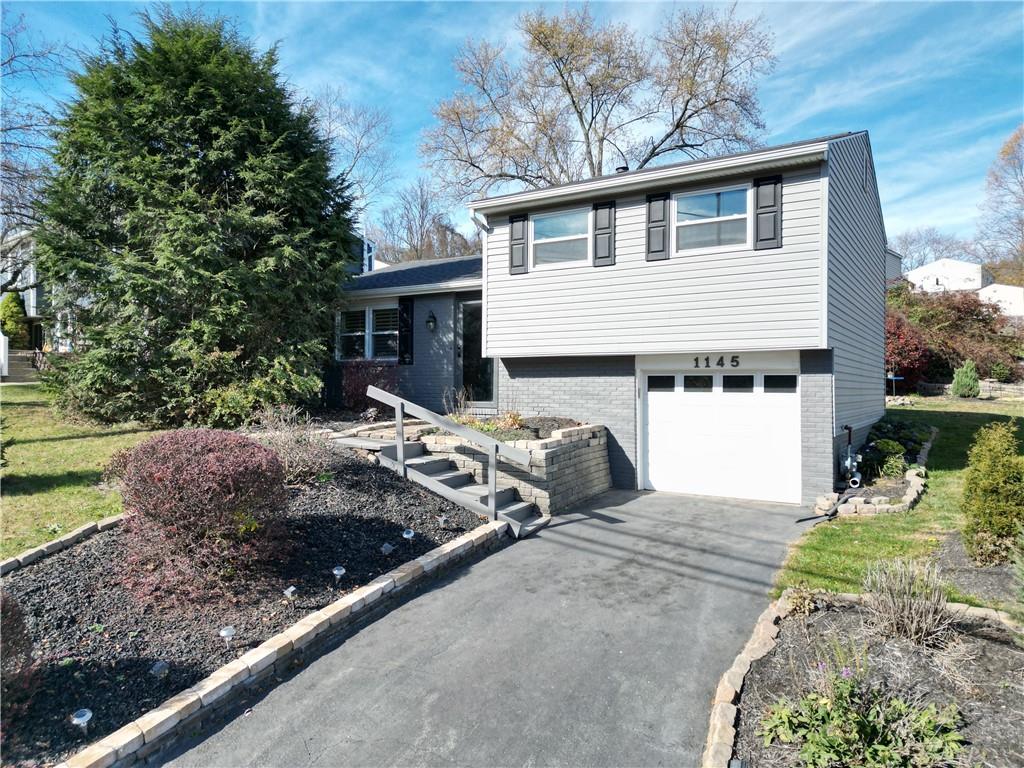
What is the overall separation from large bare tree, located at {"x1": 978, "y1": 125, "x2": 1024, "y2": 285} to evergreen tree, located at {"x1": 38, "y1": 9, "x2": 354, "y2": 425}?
3461 cm

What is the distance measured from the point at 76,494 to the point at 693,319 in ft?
26.8

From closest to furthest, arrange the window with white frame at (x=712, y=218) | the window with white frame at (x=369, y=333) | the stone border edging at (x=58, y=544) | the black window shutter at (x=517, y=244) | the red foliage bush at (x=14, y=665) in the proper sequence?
the red foliage bush at (x=14, y=665)
the stone border edging at (x=58, y=544)
the window with white frame at (x=712, y=218)
the black window shutter at (x=517, y=244)
the window with white frame at (x=369, y=333)

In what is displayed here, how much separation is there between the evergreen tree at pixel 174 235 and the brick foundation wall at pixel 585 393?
3.71 metres

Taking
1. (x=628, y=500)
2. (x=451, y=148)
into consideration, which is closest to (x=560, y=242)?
(x=628, y=500)

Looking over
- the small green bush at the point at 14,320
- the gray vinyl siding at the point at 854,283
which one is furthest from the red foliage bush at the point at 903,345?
the small green bush at the point at 14,320

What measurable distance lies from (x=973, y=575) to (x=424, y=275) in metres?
11.5

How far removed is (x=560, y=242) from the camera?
32.3 ft

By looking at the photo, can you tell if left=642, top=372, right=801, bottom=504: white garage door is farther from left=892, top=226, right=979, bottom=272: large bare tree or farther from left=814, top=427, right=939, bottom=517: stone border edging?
left=892, top=226, right=979, bottom=272: large bare tree

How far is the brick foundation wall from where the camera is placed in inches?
375

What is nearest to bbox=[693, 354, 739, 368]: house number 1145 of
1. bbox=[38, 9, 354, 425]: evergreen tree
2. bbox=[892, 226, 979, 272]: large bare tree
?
bbox=[38, 9, 354, 425]: evergreen tree

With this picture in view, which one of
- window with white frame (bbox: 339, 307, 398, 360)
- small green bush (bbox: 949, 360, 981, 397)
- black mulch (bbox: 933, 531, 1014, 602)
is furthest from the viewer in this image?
small green bush (bbox: 949, 360, 981, 397)

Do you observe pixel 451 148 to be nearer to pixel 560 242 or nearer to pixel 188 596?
pixel 560 242

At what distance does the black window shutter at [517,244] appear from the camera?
10117 mm

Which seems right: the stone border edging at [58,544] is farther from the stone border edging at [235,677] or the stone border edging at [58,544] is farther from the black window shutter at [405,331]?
the black window shutter at [405,331]
